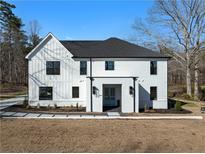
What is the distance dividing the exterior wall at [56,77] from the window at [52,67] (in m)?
0.31

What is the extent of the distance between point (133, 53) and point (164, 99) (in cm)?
571

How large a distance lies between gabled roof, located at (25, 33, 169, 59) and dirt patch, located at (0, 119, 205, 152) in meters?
9.94

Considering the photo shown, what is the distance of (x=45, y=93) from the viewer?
2117 cm

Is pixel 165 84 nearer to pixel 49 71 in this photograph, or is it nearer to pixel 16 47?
pixel 49 71

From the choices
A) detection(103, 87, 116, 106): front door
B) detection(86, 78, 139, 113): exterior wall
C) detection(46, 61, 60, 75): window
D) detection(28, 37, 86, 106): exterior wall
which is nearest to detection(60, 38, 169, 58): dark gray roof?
detection(28, 37, 86, 106): exterior wall

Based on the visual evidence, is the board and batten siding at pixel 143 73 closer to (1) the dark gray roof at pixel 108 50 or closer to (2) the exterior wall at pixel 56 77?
(1) the dark gray roof at pixel 108 50

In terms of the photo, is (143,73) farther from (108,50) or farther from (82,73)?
(82,73)

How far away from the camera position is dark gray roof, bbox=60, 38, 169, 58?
2094 cm

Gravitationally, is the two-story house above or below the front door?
above

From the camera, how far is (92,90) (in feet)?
61.5

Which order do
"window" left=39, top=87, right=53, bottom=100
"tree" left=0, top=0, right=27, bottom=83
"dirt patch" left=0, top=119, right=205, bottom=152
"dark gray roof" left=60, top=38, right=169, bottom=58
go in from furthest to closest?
"tree" left=0, top=0, right=27, bottom=83 → "window" left=39, top=87, right=53, bottom=100 → "dark gray roof" left=60, top=38, right=169, bottom=58 → "dirt patch" left=0, top=119, right=205, bottom=152

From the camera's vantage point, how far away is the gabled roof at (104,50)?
2094 cm

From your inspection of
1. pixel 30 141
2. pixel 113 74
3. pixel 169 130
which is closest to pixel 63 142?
pixel 30 141

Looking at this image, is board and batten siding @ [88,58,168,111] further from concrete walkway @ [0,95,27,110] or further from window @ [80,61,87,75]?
concrete walkway @ [0,95,27,110]
